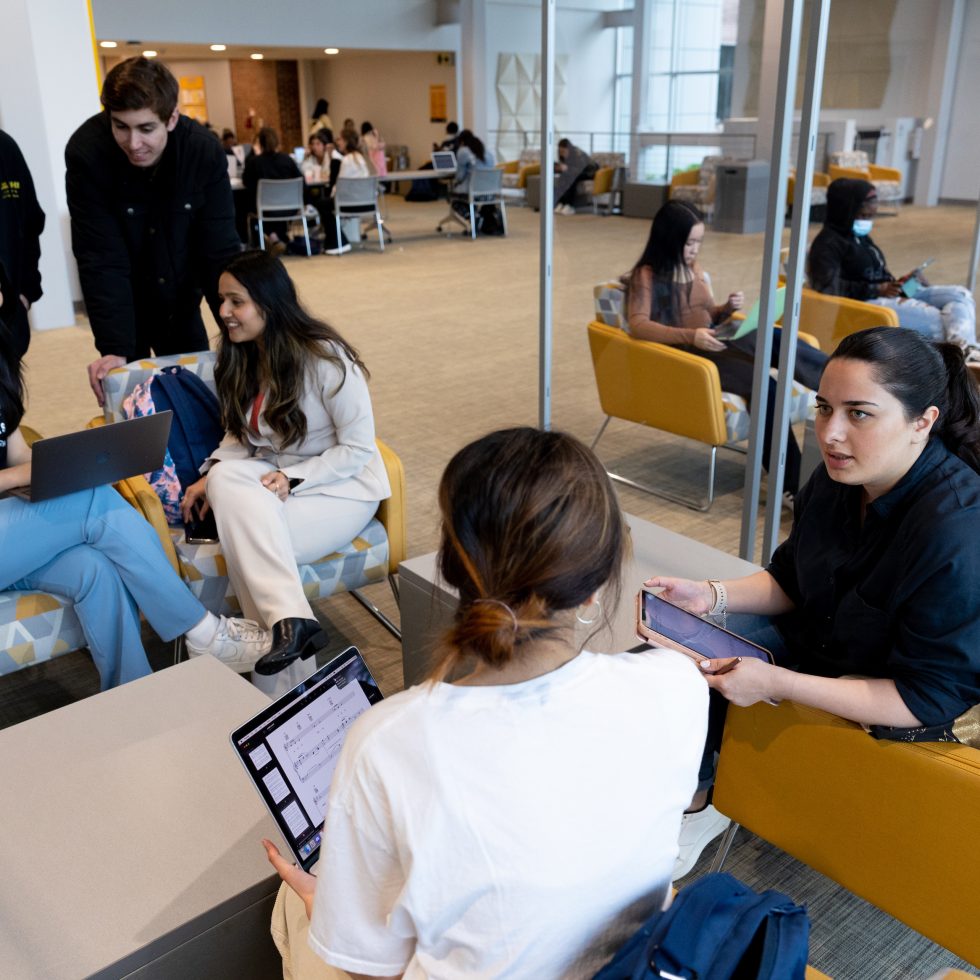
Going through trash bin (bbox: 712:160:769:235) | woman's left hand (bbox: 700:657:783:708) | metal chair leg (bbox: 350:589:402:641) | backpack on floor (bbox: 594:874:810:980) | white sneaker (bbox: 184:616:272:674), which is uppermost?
trash bin (bbox: 712:160:769:235)

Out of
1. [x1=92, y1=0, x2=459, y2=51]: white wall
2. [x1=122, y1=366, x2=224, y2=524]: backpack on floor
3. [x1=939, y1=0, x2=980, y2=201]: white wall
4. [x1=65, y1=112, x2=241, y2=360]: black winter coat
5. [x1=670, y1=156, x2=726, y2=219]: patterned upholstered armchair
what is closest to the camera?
[x1=122, y1=366, x2=224, y2=524]: backpack on floor

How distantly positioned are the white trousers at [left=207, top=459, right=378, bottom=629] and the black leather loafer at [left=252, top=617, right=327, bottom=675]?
26 millimetres

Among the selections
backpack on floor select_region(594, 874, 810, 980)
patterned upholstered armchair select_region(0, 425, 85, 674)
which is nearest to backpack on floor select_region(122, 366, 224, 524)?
patterned upholstered armchair select_region(0, 425, 85, 674)

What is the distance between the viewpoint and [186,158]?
3268mm

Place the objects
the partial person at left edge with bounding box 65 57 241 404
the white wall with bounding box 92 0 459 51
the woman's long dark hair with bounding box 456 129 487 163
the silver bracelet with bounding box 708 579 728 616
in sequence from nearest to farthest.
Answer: the silver bracelet with bounding box 708 579 728 616
the partial person at left edge with bounding box 65 57 241 404
the woman's long dark hair with bounding box 456 129 487 163
the white wall with bounding box 92 0 459 51

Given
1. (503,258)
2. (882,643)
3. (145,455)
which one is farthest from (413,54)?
(882,643)

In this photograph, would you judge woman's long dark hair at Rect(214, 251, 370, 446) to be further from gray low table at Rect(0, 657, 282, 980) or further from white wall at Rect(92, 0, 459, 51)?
white wall at Rect(92, 0, 459, 51)

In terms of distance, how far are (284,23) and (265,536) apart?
43.7ft

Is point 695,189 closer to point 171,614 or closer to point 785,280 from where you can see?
point 785,280

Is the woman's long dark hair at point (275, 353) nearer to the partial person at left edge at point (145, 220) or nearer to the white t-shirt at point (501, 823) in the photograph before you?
the partial person at left edge at point (145, 220)

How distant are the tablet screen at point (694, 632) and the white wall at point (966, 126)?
3.37m

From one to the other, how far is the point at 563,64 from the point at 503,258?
6.41 metres

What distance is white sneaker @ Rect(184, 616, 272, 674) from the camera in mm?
2623

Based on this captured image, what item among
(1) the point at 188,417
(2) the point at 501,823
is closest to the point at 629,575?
(2) the point at 501,823
